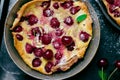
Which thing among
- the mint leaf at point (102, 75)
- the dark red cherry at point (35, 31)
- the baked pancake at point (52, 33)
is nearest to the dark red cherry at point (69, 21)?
the baked pancake at point (52, 33)

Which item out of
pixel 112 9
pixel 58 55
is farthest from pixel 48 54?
pixel 112 9

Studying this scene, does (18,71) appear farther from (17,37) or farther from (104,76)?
(104,76)

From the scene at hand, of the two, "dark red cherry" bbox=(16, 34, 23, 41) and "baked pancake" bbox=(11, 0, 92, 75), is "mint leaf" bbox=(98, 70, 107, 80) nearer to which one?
"baked pancake" bbox=(11, 0, 92, 75)

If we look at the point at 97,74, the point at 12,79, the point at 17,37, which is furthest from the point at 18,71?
the point at 97,74

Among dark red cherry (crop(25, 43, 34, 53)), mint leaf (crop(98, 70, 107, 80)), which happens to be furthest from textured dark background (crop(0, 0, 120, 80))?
dark red cherry (crop(25, 43, 34, 53))

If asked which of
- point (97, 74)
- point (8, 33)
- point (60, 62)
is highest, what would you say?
point (8, 33)

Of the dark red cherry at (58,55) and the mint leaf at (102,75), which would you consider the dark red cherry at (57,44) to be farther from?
the mint leaf at (102,75)
